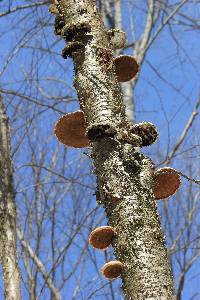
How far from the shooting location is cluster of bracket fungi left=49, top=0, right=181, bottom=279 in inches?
80.7

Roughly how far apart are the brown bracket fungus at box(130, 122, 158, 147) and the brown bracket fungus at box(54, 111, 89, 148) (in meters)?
0.45

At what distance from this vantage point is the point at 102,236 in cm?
199

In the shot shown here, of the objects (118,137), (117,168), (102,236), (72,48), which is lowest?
(102,236)

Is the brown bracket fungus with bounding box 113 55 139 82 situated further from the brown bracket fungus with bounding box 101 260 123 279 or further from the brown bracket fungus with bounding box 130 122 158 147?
the brown bracket fungus with bounding box 101 260 123 279

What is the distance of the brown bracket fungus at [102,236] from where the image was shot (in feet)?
6.07

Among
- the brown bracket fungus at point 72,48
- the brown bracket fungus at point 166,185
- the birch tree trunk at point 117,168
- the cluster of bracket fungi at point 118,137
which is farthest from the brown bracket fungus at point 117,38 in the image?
the brown bracket fungus at point 166,185

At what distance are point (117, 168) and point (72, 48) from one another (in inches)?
→ 27.3

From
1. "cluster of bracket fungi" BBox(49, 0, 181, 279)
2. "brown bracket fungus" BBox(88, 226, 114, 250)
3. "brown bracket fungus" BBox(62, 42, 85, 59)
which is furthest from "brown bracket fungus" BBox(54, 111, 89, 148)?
"brown bracket fungus" BBox(88, 226, 114, 250)

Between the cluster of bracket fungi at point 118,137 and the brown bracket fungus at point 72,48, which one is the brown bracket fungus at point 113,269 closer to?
the cluster of bracket fungi at point 118,137

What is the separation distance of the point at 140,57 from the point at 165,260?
550 cm

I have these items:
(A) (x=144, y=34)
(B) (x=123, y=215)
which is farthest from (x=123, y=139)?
(A) (x=144, y=34)

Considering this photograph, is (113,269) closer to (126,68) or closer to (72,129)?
(72,129)

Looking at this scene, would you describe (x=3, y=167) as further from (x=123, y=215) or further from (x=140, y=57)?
(x=140, y=57)

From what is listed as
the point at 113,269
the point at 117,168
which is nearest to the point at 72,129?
the point at 117,168
